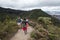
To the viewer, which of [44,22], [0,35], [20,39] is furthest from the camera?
[44,22]

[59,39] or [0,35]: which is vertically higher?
[0,35]

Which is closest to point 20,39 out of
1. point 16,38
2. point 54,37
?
point 16,38

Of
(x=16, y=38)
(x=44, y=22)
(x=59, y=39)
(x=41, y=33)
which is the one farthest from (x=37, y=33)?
(x=44, y=22)

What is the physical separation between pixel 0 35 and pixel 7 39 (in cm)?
68

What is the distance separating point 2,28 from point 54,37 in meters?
3.93

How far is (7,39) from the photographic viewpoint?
13.0m

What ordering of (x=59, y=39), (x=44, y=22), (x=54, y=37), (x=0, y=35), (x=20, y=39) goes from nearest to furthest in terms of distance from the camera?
1. (x=0, y=35)
2. (x=20, y=39)
3. (x=54, y=37)
4. (x=59, y=39)
5. (x=44, y=22)

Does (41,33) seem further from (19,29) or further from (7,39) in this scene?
(19,29)

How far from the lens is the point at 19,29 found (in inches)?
667

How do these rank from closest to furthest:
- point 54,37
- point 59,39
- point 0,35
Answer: point 0,35, point 54,37, point 59,39

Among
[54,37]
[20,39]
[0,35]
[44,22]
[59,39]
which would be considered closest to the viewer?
[0,35]

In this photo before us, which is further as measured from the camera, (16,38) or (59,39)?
(59,39)

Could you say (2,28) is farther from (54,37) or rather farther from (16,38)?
(54,37)

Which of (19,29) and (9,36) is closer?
(9,36)
